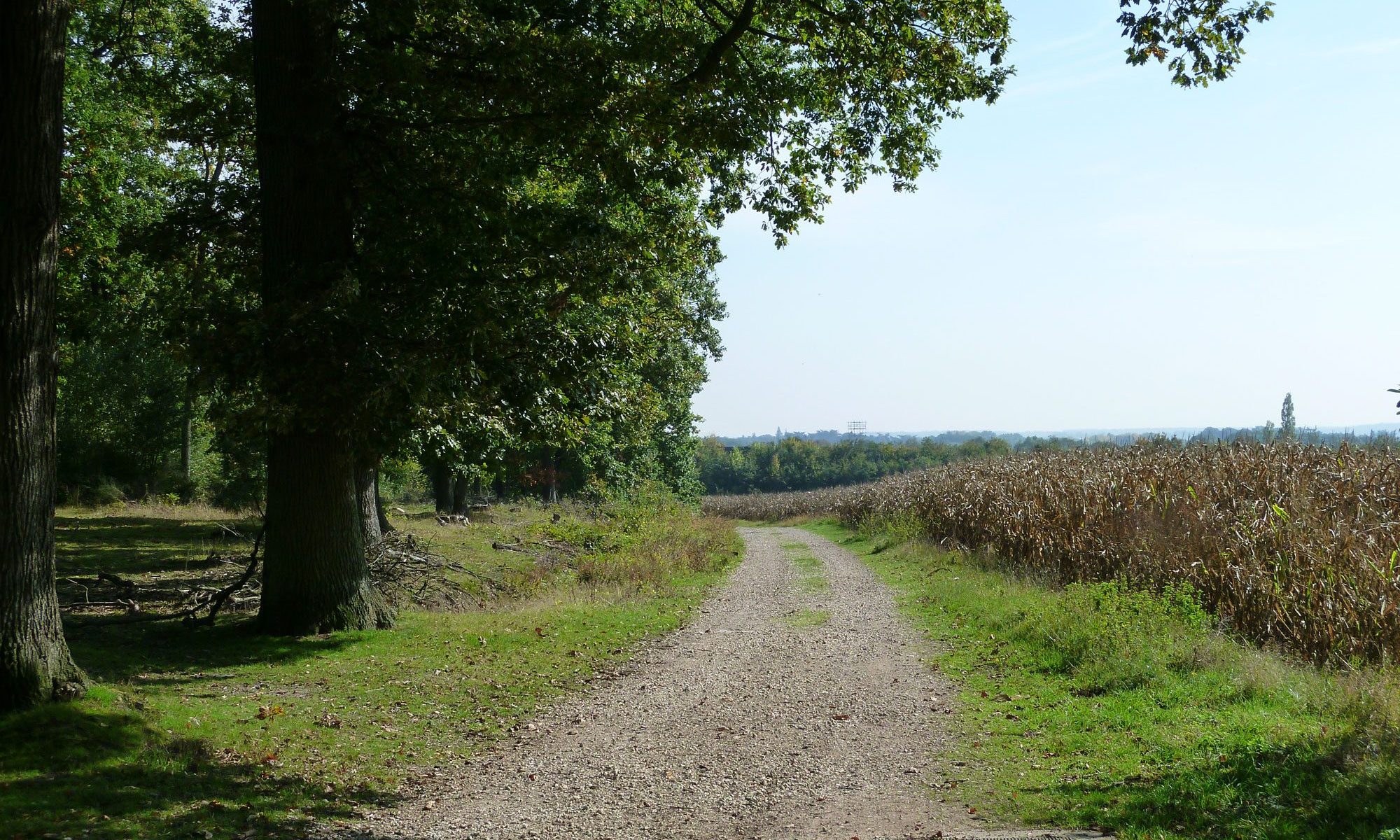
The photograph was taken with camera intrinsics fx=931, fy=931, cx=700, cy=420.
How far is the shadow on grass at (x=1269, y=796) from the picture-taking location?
5.37 meters

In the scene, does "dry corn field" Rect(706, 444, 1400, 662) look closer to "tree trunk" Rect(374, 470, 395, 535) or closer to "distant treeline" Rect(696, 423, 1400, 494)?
"tree trunk" Rect(374, 470, 395, 535)

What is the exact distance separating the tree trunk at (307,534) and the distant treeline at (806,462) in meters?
65.6

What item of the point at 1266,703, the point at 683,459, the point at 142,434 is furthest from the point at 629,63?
the point at 683,459

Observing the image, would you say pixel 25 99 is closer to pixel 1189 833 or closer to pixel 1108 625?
pixel 1189 833

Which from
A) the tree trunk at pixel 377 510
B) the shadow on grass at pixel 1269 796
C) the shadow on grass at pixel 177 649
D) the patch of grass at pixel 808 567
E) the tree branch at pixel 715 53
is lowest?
the patch of grass at pixel 808 567

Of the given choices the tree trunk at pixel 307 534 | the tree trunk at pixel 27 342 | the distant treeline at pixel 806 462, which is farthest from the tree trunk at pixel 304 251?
the distant treeline at pixel 806 462

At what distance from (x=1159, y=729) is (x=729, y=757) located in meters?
3.56

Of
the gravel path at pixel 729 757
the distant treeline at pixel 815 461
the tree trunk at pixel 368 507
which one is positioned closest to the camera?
the gravel path at pixel 729 757

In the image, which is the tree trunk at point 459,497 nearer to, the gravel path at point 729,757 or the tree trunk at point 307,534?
the tree trunk at point 307,534

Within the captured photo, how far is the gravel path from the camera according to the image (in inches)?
246

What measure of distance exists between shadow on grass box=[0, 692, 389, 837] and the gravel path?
2.65 feet

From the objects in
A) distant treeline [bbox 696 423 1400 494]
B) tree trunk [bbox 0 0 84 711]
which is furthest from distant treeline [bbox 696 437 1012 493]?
tree trunk [bbox 0 0 84 711]

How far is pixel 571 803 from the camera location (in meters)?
6.66

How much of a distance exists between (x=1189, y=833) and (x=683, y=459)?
41086mm
